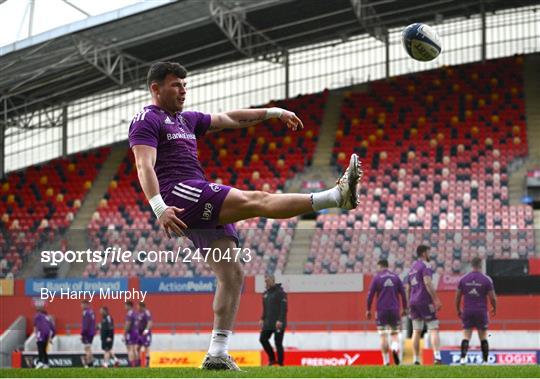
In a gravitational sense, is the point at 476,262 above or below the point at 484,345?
above

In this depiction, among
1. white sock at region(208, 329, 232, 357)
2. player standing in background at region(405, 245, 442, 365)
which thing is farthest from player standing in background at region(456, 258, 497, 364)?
white sock at region(208, 329, 232, 357)

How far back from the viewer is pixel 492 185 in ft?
109

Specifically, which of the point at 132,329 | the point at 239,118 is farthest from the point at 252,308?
the point at 239,118

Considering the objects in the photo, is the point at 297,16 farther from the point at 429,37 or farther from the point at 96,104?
the point at 429,37

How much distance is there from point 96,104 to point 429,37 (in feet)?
83.6

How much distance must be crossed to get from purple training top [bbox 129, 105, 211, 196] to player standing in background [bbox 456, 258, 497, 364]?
823 centimetres

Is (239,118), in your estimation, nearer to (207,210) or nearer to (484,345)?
(207,210)

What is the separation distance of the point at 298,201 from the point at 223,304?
136 cm

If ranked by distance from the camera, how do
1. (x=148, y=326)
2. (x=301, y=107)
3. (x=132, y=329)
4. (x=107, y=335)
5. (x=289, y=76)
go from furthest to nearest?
(x=289, y=76) < (x=301, y=107) < (x=107, y=335) < (x=132, y=329) < (x=148, y=326)

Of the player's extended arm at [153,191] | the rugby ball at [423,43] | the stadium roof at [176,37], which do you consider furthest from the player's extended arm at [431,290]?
the stadium roof at [176,37]

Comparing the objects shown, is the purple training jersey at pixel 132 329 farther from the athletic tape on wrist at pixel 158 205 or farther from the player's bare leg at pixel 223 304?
the athletic tape on wrist at pixel 158 205

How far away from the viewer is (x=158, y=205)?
26.3 ft

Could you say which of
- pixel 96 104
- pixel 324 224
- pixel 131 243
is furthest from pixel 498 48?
pixel 131 243

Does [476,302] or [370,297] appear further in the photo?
[370,297]
